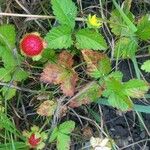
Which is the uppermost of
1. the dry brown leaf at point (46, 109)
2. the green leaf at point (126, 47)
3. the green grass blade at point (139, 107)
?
the green leaf at point (126, 47)

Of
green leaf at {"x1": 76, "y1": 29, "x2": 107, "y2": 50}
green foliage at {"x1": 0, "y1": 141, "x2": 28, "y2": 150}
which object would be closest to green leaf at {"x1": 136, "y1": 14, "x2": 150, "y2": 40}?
green leaf at {"x1": 76, "y1": 29, "x2": 107, "y2": 50}

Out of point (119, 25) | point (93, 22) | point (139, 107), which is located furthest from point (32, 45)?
point (139, 107)

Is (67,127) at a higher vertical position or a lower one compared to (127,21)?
lower

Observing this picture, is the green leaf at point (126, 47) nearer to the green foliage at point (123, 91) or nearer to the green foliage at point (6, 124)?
the green foliage at point (123, 91)

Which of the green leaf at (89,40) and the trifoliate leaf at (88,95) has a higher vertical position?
the green leaf at (89,40)

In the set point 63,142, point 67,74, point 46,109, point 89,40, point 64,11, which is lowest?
point 63,142

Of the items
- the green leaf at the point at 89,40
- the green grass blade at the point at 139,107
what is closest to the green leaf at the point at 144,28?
the green leaf at the point at 89,40

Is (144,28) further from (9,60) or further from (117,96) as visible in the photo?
(9,60)
